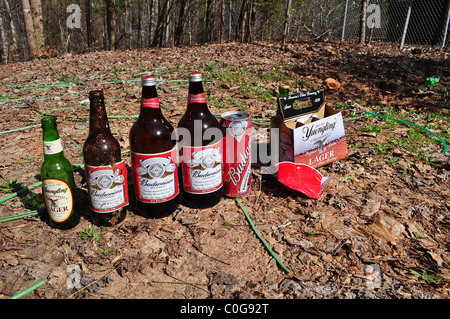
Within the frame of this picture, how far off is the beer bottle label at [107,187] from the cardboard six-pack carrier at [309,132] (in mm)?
1366

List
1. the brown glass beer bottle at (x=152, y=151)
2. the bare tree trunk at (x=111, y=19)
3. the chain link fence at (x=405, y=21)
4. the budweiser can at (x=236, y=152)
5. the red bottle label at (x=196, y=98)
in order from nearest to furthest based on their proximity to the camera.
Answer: the brown glass beer bottle at (x=152, y=151) → the red bottle label at (x=196, y=98) → the budweiser can at (x=236, y=152) → the chain link fence at (x=405, y=21) → the bare tree trunk at (x=111, y=19)

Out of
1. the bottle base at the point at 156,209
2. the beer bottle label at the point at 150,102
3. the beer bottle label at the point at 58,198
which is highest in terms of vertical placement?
the beer bottle label at the point at 150,102

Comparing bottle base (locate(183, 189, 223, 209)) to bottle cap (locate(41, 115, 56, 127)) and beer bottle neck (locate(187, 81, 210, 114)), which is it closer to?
beer bottle neck (locate(187, 81, 210, 114))

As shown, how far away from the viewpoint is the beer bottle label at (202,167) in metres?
2.00

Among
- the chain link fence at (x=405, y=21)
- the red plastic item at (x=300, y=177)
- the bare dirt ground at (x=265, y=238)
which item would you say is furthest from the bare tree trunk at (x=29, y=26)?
the red plastic item at (x=300, y=177)

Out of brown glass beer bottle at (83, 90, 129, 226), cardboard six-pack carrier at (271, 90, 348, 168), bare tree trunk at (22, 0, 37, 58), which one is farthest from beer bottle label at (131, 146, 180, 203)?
bare tree trunk at (22, 0, 37, 58)

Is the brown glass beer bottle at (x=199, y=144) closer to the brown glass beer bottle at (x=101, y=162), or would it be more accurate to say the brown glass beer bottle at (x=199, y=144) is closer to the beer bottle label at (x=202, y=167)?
the beer bottle label at (x=202, y=167)

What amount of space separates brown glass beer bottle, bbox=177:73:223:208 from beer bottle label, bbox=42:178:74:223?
738 mm

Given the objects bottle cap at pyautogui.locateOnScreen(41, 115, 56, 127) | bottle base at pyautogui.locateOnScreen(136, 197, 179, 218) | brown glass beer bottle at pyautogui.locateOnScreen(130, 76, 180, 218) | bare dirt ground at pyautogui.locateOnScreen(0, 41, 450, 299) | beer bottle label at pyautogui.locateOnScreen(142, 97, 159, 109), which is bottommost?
bare dirt ground at pyautogui.locateOnScreen(0, 41, 450, 299)

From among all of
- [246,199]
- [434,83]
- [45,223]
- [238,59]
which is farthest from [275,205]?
[238,59]

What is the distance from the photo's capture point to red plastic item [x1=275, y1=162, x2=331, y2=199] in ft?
7.93

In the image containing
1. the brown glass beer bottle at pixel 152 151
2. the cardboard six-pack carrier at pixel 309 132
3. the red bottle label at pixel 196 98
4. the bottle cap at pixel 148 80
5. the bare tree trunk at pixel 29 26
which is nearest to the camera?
the bottle cap at pixel 148 80

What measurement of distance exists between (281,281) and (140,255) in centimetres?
85

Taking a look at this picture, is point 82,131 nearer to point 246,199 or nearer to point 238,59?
point 246,199
